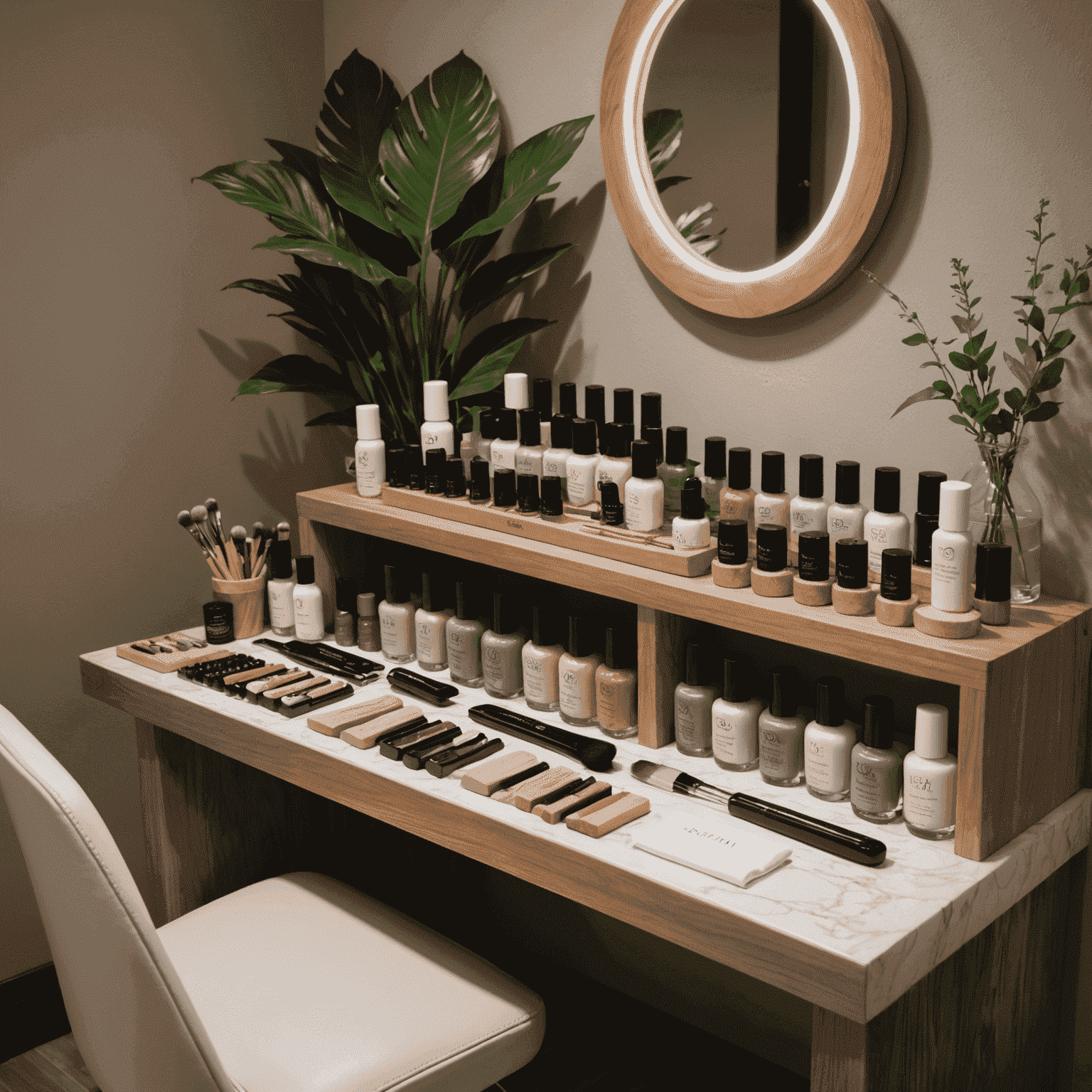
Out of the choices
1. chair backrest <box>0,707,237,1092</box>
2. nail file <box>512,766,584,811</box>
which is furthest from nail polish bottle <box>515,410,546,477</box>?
chair backrest <box>0,707,237,1092</box>

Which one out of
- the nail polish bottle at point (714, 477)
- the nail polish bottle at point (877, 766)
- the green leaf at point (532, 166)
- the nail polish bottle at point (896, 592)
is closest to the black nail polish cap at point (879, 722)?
the nail polish bottle at point (877, 766)

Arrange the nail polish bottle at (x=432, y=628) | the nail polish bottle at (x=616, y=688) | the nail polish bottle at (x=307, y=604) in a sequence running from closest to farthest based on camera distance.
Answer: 1. the nail polish bottle at (x=616, y=688)
2. the nail polish bottle at (x=432, y=628)
3. the nail polish bottle at (x=307, y=604)

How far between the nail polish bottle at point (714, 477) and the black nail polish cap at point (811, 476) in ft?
0.41

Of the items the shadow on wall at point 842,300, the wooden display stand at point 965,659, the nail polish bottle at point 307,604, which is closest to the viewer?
the wooden display stand at point 965,659

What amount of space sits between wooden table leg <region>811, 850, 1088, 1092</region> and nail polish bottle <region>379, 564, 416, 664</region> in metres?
Answer: 0.90

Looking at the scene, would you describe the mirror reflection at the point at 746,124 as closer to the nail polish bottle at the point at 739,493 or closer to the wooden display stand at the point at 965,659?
the nail polish bottle at the point at 739,493

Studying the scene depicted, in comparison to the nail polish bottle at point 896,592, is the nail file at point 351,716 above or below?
below

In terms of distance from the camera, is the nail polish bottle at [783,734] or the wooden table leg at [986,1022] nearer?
the wooden table leg at [986,1022]

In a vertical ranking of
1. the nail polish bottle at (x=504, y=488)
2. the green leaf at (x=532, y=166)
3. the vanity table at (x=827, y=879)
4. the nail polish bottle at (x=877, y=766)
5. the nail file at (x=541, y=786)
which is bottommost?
the vanity table at (x=827, y=879)

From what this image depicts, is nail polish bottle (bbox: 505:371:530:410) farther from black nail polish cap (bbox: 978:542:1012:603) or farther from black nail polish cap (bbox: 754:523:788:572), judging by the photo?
black nail polish cap (bbox: 978:542:1012:603)

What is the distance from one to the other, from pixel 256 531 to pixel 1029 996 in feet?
4.57

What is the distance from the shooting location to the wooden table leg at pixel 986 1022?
3.94 ft

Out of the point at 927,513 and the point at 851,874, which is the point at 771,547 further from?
the point at 851,874

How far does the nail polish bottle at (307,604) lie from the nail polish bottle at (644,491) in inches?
25.9
